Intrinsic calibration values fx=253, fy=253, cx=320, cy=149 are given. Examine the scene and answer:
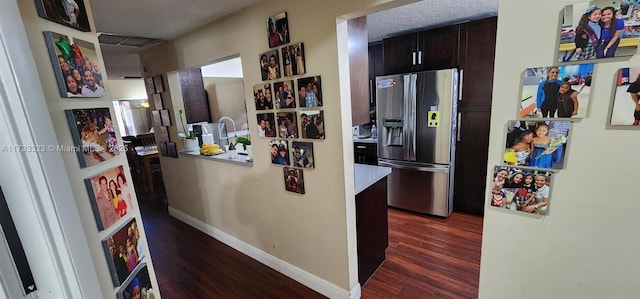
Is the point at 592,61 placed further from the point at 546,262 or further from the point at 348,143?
the point at 348,143

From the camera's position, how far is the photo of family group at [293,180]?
1857 millimetres

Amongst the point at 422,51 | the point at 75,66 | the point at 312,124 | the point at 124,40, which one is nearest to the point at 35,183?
the point at 75,66

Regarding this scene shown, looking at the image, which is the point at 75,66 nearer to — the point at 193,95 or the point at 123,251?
the point at 123,251

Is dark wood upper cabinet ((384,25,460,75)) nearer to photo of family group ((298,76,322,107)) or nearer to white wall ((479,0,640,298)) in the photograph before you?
photo of family group ((298,76,322,107))

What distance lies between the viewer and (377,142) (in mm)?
3385

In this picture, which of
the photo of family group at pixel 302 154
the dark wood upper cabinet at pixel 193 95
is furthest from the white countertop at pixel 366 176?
the dark wood upper cabinet at pixel 193 95

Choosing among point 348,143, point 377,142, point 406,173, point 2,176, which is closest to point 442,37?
point 377,142

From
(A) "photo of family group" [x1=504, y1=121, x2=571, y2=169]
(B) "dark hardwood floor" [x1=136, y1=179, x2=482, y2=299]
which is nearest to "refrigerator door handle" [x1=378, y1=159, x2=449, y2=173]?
(B) "dark hardwood floor" [x1=136, y1=179, x2=482, y2=299]

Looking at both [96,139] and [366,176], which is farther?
[366,176]

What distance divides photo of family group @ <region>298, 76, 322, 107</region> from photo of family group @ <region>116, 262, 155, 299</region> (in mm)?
1182

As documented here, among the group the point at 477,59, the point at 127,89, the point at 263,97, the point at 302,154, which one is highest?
the point at 127,89

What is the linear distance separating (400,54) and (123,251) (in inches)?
127

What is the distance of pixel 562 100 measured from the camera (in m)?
0.89

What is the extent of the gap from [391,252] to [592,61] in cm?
206
